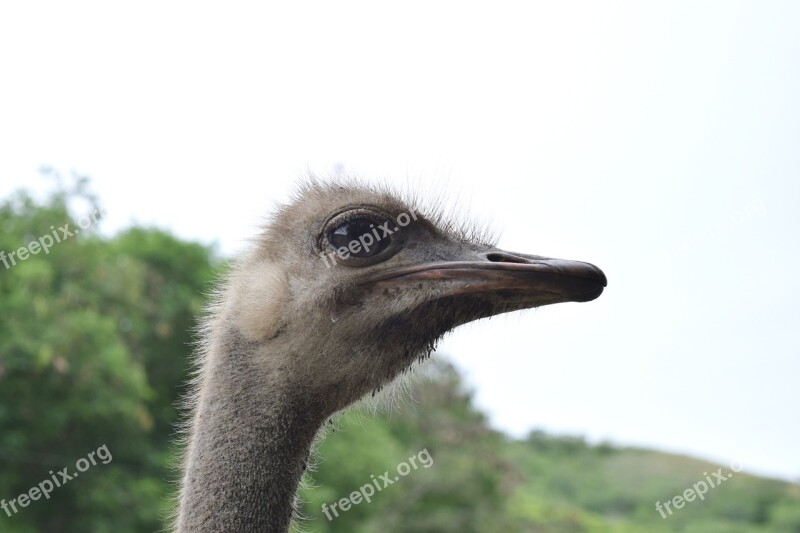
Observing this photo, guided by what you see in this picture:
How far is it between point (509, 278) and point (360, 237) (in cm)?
50

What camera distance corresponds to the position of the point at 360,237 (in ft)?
9.41

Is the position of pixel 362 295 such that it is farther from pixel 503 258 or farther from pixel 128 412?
pixel 128 412

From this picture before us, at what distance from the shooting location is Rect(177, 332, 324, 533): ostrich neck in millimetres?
2598

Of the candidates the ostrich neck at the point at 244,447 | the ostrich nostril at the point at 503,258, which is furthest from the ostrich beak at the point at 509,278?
the ostrich neck at the point at 244,447

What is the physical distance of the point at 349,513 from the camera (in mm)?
25484

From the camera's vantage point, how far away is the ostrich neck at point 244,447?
2.60 m

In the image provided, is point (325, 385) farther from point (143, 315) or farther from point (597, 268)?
point (143, 315)

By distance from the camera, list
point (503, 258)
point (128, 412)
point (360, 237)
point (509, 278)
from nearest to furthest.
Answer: point (509, 278) → point (503, 258) → point (360, 237) → point (128, 412)

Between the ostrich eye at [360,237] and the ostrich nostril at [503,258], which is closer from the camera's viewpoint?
the ostrich nostril at [503,258]

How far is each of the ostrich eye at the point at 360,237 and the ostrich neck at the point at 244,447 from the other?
380mm

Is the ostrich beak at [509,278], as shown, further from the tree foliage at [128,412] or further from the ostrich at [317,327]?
the tree foliage at [128,412]

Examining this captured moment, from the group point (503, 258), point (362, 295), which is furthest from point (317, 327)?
point (503, 258)

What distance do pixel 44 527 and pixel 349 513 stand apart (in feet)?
33.6

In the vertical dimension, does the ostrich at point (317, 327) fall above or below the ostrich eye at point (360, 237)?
below
